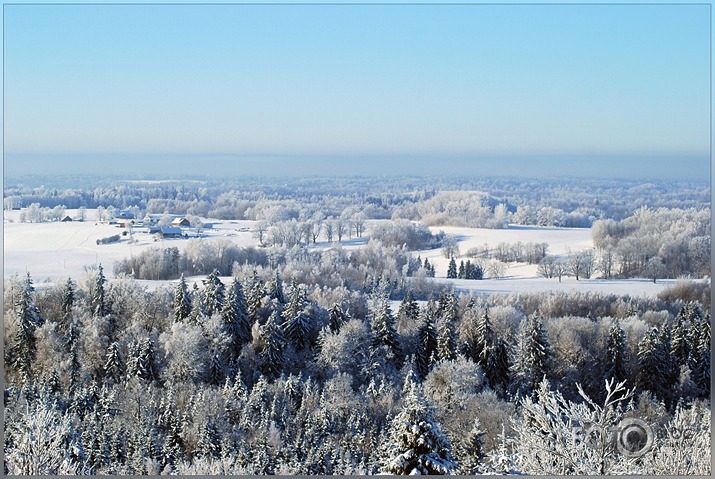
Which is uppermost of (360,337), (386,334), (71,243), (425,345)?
(71,243)

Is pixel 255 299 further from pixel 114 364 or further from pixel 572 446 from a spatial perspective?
pixel 572 446

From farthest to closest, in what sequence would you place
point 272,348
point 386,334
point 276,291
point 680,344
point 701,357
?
point 276,291, point 272,348, point 386,334, point 680,344, point 701,357

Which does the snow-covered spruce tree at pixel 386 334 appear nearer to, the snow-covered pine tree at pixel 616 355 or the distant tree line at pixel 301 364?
the distant tree line at pixel 301 364

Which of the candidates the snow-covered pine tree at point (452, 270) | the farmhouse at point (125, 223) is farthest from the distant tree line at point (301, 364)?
the snow-covered pine tree at point (452, 270)

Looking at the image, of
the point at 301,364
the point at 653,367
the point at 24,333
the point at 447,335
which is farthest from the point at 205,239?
the point at 653,367

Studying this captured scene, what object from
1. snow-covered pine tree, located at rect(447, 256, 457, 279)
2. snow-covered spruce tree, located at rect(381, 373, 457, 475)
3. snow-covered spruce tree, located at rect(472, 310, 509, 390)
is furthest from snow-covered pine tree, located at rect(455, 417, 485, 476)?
snow-covered pine tree, located at rect(447, 256, 457, 279)
